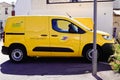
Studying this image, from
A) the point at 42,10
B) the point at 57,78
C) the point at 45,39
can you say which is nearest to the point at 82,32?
the point at 45,39

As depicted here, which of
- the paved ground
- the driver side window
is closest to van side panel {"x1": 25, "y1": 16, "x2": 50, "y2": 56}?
the driver side window

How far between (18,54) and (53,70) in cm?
232

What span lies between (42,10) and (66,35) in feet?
32.1

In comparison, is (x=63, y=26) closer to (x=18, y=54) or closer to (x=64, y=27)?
(x=64, y=27)

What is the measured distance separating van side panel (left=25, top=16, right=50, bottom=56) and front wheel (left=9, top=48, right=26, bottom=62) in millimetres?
283

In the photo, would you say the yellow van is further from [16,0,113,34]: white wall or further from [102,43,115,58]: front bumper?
[16,0,113,34]: white wall

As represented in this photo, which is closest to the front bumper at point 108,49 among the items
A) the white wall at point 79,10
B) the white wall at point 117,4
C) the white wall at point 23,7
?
the white wall at point 79,10

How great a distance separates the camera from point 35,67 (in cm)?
1199

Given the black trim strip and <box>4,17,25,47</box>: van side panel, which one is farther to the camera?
<box>4,17,25,47</box>: van side panel

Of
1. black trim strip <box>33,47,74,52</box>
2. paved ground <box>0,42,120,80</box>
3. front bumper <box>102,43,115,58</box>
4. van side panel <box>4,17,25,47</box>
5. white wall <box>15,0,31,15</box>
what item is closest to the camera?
paved ground <box>0,42,120,80</box>

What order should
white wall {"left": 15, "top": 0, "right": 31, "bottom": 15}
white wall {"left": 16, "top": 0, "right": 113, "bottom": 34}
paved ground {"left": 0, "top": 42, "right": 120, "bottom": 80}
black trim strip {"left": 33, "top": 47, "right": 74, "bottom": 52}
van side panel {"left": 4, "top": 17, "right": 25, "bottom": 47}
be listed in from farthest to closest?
white wall {"left": 15, "top": 0, "right": 31, "bottom": 15}
white wall {"left": 16, "top": 0, "right": 113, "bottom": 34}
van side panel {"left": 4, "top": 17, "right": 25, "bottom": 47}
black trim strip {"left": 33, "top": 47, "right": 74, "bottom": 52}
paved ground {"left": 0, "top": 42, "right": 120, "bottom": 80}

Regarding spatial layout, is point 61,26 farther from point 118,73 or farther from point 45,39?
point 118,73

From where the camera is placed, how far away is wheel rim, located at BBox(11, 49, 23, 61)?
13.0 meters

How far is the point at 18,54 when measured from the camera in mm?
13047
